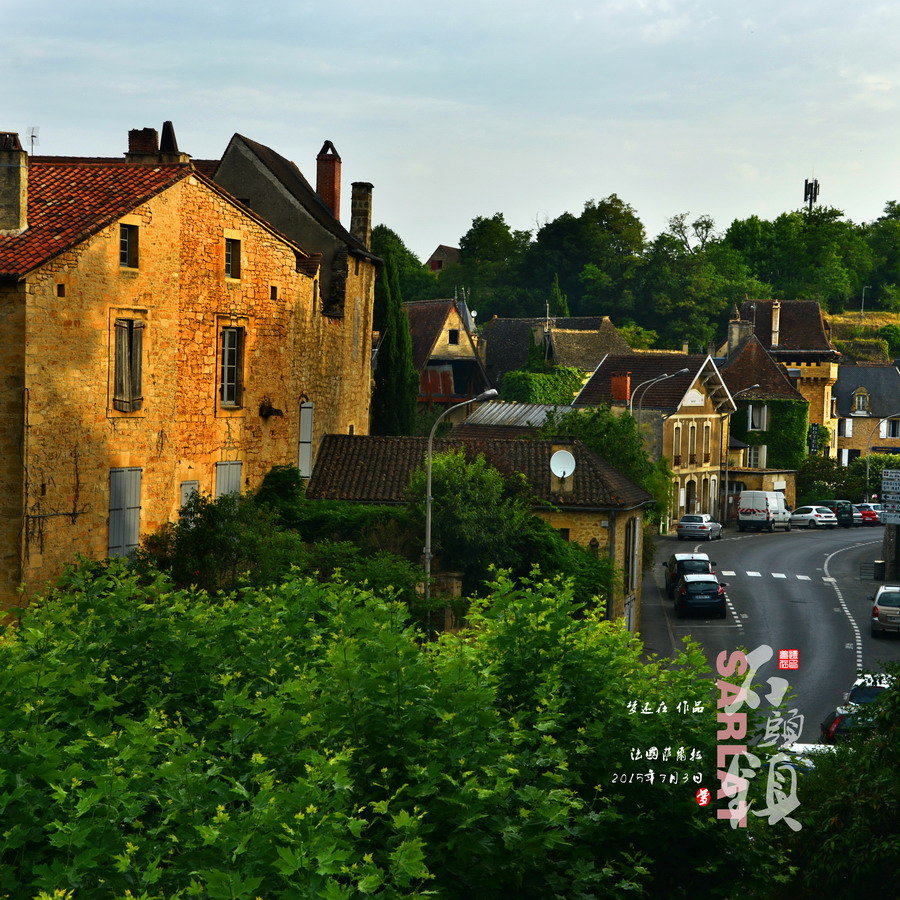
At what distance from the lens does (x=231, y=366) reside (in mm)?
31734

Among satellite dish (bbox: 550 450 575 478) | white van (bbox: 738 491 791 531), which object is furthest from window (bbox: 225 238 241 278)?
white van (bbox: 738 491 791 531)

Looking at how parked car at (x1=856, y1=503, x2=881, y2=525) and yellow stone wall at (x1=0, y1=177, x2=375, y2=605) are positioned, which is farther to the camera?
parked car at (x1=856, y1=503, x2=881, y2=525)

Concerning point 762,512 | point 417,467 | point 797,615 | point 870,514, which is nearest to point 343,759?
point 417,467

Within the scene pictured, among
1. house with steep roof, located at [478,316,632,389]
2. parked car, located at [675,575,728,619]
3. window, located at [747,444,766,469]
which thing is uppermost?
house with steep roof, located at [478,316,632,389]

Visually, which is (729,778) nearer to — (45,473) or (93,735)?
(93,735)

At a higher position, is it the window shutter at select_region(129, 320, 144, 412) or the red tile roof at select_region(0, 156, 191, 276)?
the red tile roof at select_region(0, 156, 191, 276)

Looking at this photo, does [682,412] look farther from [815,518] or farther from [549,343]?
[549,343]

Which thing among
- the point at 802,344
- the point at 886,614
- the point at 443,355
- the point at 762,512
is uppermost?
the point at 802,344

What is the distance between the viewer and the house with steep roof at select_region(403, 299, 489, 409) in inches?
3241

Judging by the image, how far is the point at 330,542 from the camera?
32.2 meters

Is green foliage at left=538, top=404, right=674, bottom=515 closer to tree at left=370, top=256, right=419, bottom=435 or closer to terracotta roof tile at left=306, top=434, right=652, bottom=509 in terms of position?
tree at left=370, top=256, right=419, bottom=435

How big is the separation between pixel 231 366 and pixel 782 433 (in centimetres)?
5355

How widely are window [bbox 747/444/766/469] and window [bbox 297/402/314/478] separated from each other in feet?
156

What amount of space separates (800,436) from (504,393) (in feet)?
63.1
